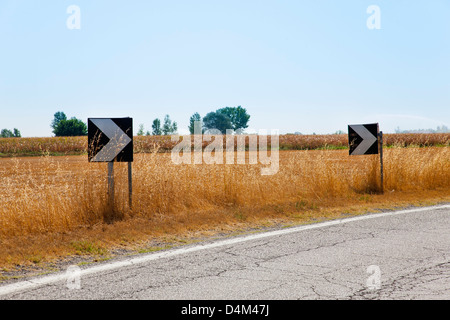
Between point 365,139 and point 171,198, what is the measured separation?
578 cm

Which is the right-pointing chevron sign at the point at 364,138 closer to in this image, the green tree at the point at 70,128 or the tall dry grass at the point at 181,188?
the tall dry grass at the point at 181,188

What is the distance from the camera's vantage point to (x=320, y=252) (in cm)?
563

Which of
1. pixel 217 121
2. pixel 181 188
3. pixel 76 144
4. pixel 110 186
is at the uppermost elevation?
pixel 217 121

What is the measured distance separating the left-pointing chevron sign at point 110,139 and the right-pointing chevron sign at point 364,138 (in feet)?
20.6

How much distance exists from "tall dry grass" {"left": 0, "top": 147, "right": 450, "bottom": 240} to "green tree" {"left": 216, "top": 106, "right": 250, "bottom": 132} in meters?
147

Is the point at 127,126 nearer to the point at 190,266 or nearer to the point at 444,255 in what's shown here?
the point at 190,266

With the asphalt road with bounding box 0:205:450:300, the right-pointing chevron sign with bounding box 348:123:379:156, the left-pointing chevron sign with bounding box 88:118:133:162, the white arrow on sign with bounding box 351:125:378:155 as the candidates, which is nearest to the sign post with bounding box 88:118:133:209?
the left-pointing chevron sign with bounding box 88:118:133:162

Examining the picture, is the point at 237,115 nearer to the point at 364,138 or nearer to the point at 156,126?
the point at 156,126

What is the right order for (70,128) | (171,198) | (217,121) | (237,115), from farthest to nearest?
(237,115)
(217,121)
(70,128)
(171,198)

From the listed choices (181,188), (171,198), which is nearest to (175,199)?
(171,198)

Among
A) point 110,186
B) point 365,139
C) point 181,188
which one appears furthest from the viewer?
point 365,139

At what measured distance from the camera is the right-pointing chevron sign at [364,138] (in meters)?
11.6

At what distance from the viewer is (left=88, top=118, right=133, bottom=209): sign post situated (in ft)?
26.1

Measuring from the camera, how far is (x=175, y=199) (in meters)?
8.83
